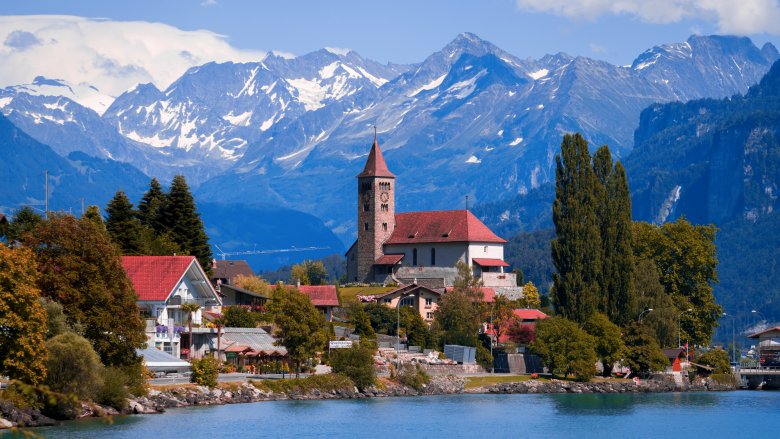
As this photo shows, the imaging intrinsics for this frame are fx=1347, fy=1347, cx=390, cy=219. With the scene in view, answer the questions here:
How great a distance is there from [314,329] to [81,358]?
29.9 meters

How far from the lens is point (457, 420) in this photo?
77250mm

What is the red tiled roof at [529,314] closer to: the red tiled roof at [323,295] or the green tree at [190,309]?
the red tiled roof at [323,295]

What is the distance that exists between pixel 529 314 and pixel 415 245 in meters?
26.1

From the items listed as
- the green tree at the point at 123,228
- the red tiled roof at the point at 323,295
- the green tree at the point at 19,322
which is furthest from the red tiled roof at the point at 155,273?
the red tiled roof at the point at 323,295

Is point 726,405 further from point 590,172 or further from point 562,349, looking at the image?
point 590,172

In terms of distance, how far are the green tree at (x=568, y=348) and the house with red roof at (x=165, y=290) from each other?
3113cm

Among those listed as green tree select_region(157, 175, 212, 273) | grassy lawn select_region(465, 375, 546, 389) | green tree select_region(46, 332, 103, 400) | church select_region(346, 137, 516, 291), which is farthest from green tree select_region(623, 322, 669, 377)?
green tree select_region(46, 332, 103, 400)

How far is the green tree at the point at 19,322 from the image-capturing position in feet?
192

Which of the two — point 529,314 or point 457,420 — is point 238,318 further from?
Answer: point 529,314

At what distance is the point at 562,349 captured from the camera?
109 meters

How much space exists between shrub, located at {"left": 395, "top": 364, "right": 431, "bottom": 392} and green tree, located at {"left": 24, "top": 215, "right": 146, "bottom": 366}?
31237mm

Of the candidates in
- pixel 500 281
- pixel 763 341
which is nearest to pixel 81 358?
pixel 500 281

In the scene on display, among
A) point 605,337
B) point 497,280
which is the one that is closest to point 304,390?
point 605,337

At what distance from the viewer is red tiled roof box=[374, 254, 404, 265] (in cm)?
15238
